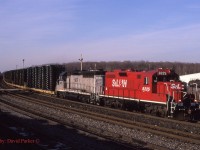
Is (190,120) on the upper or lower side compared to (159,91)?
lower

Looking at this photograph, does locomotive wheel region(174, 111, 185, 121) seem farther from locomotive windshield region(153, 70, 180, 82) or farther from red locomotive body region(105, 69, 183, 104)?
locomotive windshield region(153, 70, 180, 82)

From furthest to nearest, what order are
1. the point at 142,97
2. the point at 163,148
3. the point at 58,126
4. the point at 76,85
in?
the point at 76,85 → the point at 142,97 → the point at 58,126 → the point at 163,148

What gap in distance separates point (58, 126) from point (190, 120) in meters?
8.30

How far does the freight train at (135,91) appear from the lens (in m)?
22.3

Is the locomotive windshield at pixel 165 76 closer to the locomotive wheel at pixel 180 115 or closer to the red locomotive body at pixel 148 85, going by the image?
the red locomotive body at pixel 148 85

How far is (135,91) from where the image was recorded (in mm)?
26750

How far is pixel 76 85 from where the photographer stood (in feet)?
130

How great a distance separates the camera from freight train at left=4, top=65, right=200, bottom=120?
22.3 meters

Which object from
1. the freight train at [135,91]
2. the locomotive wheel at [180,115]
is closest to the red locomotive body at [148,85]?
the freight train at [135,91]

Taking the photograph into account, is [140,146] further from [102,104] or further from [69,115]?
[102,104]

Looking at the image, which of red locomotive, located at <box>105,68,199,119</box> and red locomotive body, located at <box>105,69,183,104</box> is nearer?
red locomotive, located at <box>105,68,199,119</box>

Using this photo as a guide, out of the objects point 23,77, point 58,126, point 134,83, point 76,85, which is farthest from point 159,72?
point 23,77

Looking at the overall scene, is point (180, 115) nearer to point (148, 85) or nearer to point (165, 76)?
point (165, 76)

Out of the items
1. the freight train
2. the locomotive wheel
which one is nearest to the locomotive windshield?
the freight train
